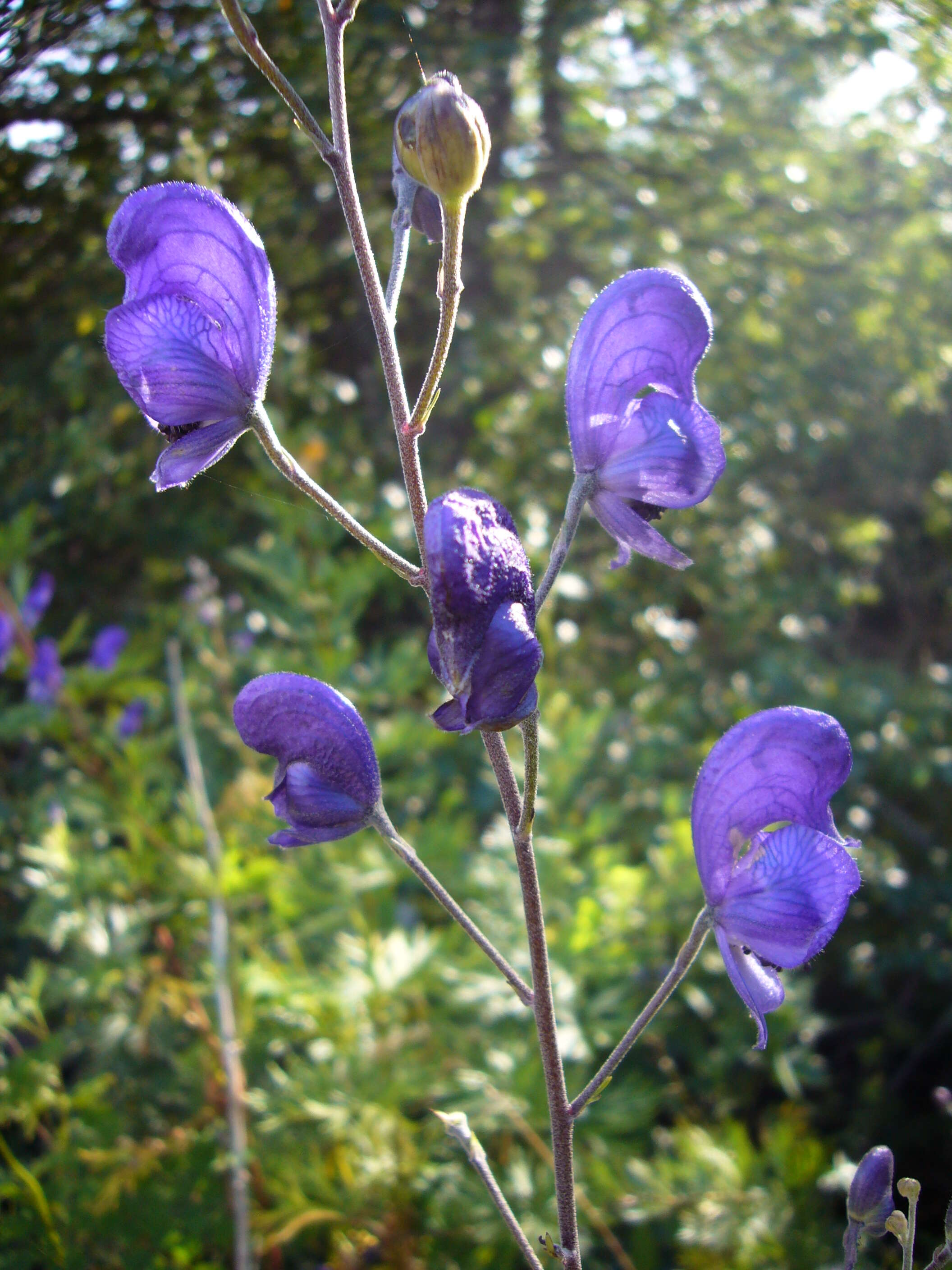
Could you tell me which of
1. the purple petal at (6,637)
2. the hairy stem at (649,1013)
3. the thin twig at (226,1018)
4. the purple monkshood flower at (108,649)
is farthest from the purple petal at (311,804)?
the purple monkshood flower at (108,649)

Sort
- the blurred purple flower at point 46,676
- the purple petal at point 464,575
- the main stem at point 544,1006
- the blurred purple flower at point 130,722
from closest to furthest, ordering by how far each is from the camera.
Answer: the purple petal at point 464,575 → the main stem at point 544,1006 → the blurred purple flower at point 46,676 → the blurred purple flower at point 130,722

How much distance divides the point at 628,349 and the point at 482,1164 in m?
0.64

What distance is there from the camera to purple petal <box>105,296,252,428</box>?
0.68 metres

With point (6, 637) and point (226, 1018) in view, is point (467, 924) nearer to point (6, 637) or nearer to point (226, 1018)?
point (226, 1018)

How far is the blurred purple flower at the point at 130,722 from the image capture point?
2.39 meters

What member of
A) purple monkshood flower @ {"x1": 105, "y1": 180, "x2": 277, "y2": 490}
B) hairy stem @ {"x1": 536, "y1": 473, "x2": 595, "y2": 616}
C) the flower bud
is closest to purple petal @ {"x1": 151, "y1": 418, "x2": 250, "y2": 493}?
→ purple monkshood flower @ {"x1": 105, "y1": 180, "x2": 277, "y2": 490}

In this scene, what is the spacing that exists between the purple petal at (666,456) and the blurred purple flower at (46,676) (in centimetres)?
175

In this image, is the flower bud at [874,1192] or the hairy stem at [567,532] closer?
the hairy stem at [567,532]

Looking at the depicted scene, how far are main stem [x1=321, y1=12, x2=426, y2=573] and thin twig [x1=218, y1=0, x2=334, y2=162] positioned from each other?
0.04 feet

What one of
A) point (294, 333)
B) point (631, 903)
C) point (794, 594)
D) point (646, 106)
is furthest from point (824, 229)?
point (631, 903)

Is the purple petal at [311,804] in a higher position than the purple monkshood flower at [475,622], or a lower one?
lower

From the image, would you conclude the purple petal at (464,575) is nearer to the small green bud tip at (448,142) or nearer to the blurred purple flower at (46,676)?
the small green bud tip at (448,142)

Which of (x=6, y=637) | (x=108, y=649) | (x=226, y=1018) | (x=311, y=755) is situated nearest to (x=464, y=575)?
(x=311, y=755)

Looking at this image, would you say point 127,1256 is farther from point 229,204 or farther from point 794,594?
point 794,594
